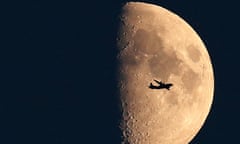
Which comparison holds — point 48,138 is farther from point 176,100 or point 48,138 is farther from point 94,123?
point 176,100

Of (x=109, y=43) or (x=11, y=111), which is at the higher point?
(x=109, y=43)

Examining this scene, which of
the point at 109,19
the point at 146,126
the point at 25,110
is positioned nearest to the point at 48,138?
the point at 25,110

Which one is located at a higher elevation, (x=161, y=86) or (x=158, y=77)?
(x=158, y=77)

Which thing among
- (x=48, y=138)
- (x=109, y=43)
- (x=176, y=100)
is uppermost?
(x=109, y=43)

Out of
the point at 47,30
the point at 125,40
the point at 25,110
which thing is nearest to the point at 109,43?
the point at 125,40

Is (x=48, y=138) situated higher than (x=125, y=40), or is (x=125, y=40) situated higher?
(x=125, y=40)

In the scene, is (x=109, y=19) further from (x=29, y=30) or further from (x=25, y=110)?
(x=25, y=110)
